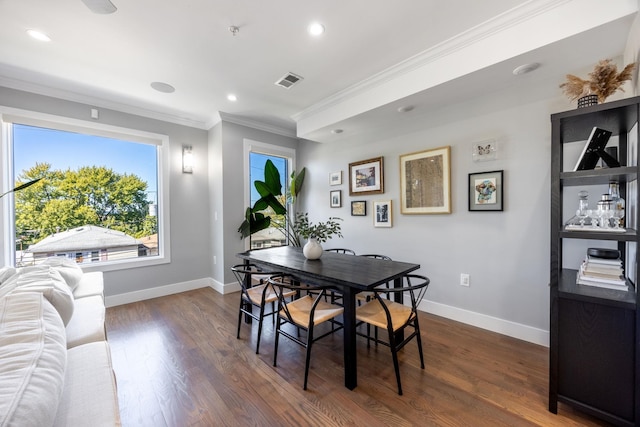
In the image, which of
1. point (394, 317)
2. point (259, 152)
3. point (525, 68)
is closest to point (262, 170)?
point (259, 152)

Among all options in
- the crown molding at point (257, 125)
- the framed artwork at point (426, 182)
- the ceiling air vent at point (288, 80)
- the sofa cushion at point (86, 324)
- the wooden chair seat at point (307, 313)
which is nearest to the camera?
the sofa cushion at point (86, 324)

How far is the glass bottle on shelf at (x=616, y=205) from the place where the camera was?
62.1 inches

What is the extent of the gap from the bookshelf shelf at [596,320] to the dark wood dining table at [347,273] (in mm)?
951

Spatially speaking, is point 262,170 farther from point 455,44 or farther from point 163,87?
point 455,44

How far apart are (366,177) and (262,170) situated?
73.4 inches

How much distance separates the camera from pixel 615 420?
56.9 inches

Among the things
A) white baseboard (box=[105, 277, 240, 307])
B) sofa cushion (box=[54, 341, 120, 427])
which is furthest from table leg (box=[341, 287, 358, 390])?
white baseboard (box=[105, 277, 240, 307])

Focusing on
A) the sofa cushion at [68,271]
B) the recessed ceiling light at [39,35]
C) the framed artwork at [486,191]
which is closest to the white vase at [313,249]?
the framed artwork at [486,191]

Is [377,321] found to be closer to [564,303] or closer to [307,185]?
[564,303]

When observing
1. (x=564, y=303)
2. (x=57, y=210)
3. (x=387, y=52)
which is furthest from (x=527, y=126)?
(x=57, y=210)

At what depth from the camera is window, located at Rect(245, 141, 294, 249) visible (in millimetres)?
4324

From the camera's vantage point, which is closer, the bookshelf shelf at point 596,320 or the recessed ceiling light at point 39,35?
the bookshelf shelf at point 596,320

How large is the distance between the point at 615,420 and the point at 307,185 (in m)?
4.10

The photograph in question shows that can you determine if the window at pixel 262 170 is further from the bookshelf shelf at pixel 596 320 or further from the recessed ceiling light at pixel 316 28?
the bookshelf shelf at pixel 596 320
